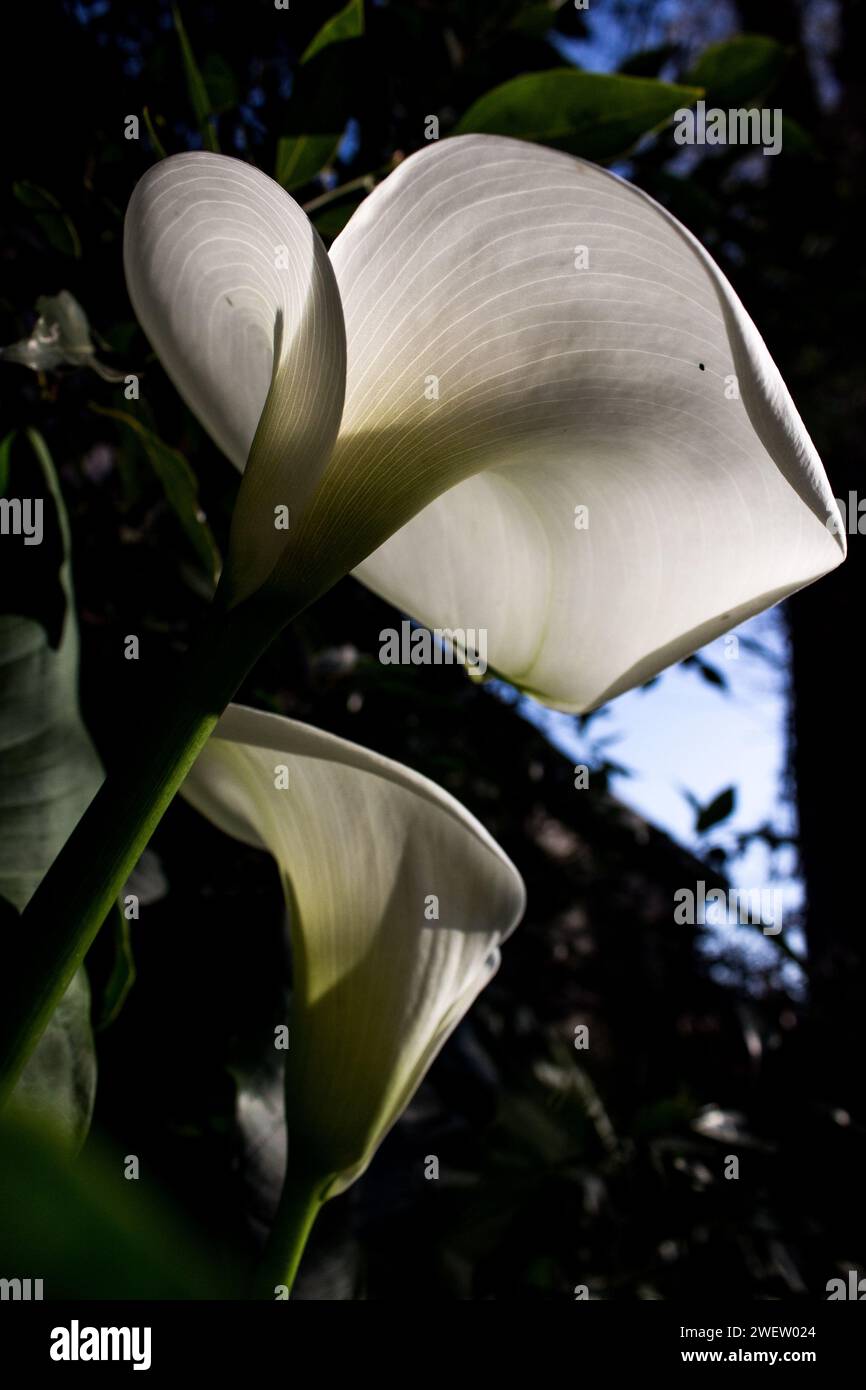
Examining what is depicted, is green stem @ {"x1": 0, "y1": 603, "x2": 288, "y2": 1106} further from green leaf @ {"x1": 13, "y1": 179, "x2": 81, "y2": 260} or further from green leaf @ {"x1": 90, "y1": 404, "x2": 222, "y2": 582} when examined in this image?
green leaf @ {"x1": 13, "y1": 179, "x2": 81, "y2": 260}

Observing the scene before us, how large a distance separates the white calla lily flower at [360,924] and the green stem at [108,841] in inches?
3.4

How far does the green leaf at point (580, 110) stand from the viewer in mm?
460

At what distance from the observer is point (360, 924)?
380 millimetres

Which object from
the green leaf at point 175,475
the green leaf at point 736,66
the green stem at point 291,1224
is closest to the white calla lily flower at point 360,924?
the green stem at point 291,1224

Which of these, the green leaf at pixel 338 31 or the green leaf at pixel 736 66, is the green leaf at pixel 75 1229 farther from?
the green leaf at pixel 736 66

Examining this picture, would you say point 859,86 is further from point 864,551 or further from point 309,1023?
point 309,1023

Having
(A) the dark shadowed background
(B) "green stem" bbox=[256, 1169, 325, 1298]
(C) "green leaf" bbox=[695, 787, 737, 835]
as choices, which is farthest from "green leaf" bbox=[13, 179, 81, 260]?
(C) "green leaf" bbox=[695, 787, 737, 835]

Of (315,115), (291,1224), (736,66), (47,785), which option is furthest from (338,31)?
(291,1224)

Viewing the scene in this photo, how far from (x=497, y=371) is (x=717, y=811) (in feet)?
2.66

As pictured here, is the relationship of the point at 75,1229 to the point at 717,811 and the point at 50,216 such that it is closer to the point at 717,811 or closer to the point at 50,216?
the point at 50,216

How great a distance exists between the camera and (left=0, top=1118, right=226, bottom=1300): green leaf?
98mm

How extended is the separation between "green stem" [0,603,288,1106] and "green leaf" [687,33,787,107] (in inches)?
20.5

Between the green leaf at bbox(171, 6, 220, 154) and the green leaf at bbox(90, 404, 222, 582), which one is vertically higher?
the green leaf at bbox(171, 6, 220, 154)

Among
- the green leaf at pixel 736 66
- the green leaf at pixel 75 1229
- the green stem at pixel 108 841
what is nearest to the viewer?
the green leaf at pixel 75 1229
